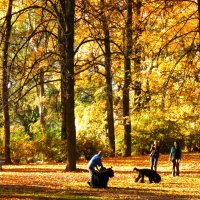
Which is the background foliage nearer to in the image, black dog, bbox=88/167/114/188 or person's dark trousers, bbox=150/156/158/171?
person's dark trousers, bbox=150/156/158/171

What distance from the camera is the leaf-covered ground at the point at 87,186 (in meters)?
14.0

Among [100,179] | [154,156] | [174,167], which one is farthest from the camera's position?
[154,156]

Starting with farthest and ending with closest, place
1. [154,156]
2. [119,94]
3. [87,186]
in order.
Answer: [119,94] → [154,156] → [87,186]

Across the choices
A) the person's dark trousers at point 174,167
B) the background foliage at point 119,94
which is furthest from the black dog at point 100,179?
the background foliage at point 119,94

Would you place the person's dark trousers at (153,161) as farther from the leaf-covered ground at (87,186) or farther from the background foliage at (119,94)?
the background foliage at (119,94)

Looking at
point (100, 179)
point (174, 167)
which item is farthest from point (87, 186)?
point (174, 167)

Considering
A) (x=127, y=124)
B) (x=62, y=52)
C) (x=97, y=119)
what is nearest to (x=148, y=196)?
(x=62, y=52)

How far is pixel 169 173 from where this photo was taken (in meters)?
21.6

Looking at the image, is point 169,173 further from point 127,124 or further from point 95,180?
point 127,124

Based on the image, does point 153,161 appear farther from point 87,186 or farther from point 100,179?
point 100,179

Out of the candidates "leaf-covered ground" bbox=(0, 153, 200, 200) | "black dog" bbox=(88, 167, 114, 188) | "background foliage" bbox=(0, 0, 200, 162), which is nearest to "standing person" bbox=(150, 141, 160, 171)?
"leaf-covered ground" bbox=(0, 153, 200, 200)

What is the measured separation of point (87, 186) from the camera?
1661 cm

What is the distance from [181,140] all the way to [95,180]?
1982 centimetres

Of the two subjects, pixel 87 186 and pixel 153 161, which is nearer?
pixel 87 186
